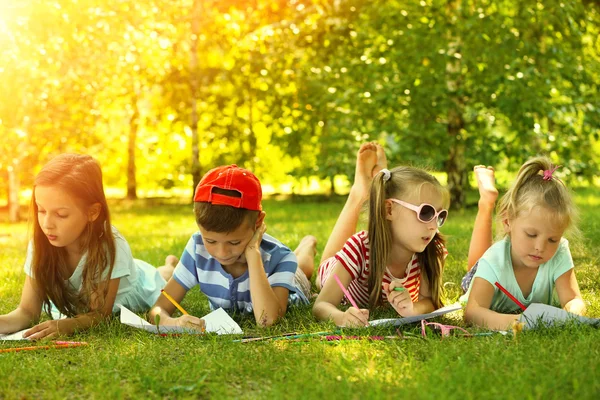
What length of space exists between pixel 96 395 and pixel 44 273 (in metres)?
1.49

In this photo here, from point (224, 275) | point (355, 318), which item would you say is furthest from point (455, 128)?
point (355, 318)

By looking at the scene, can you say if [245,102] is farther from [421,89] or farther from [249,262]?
[249,262]

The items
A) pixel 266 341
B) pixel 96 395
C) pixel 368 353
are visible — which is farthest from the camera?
pixel 266 341

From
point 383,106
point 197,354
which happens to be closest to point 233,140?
point 383,106

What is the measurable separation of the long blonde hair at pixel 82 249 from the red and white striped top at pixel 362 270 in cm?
129

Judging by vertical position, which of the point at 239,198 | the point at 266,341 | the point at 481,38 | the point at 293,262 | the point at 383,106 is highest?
the point at 481,38

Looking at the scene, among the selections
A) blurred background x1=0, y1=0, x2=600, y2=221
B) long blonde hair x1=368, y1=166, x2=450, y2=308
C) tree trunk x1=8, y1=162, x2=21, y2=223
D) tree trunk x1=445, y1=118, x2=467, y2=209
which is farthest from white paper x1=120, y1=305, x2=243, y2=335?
tree trunk x1=8, y1=162, x2=21, y2=223

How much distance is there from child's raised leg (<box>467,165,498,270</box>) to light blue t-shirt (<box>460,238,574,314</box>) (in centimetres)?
67

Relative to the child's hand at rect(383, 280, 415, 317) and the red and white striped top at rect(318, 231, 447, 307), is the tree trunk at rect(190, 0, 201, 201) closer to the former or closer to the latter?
the red and white striped top at rect(318, 231, 447, 307)

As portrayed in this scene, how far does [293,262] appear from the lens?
Result: 13.9 ft

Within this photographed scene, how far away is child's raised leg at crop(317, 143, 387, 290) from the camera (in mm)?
5191

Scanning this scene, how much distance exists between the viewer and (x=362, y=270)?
412 centimetres

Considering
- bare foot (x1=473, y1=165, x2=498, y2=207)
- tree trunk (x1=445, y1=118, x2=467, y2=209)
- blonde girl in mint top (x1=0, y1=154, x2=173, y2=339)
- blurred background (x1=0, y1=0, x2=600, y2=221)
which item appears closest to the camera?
blonde girl in mint top (x1=0, y1=154, x2=173, y2=339)

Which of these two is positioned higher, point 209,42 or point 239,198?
point 209,42
